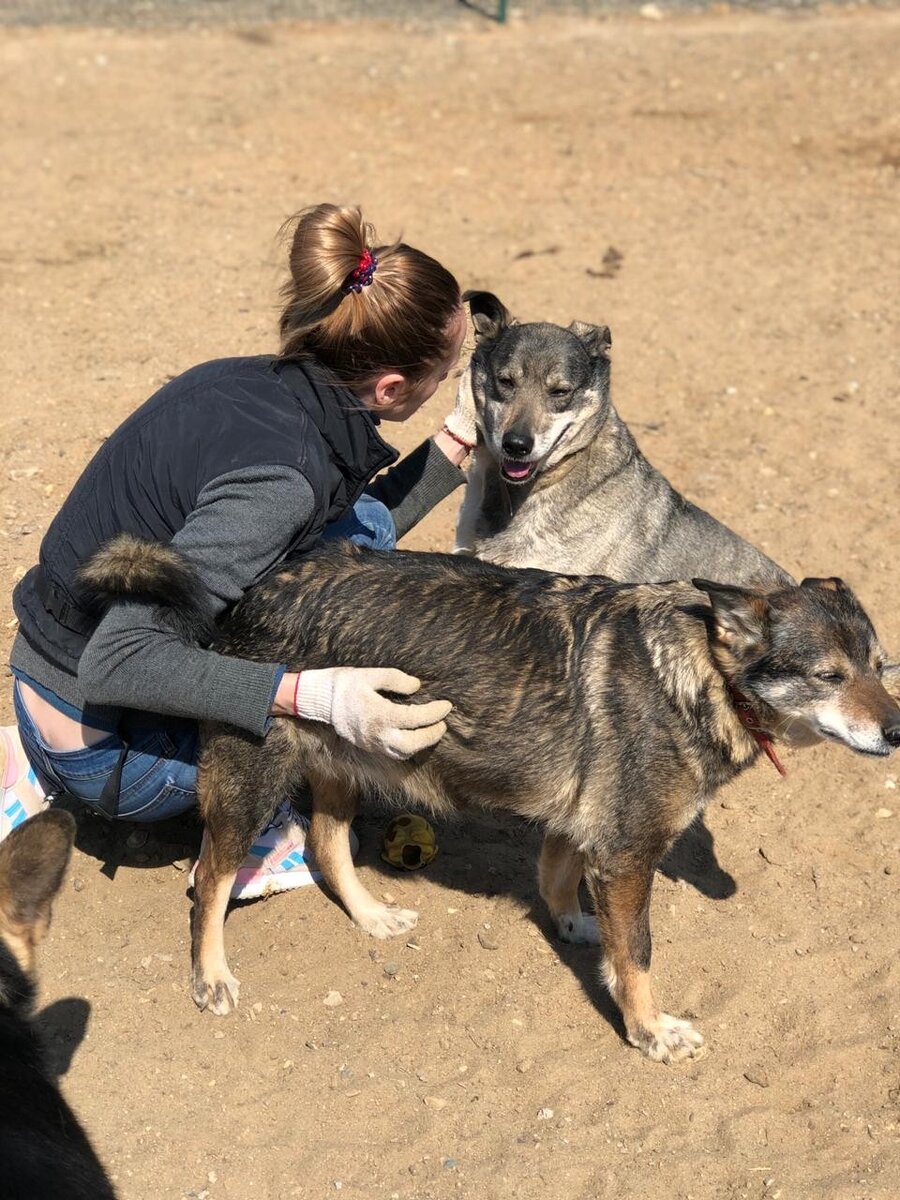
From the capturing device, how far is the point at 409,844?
5.01 m

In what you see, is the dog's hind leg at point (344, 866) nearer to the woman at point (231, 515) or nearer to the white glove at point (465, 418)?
the woman at point (231, 515)

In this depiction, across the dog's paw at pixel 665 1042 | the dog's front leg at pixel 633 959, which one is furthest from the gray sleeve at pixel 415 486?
the dog's paw at pixel 665 1042

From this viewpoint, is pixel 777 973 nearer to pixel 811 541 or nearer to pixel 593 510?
pixel 593 510

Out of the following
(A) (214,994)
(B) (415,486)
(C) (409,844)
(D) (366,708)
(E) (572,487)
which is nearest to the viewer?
(D) (366,708)

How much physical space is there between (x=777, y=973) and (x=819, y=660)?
1.35 meters

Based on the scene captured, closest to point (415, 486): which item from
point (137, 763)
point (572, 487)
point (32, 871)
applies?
point (572, 487)

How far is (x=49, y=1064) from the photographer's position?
4082 millimetres

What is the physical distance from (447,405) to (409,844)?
11.6 ft

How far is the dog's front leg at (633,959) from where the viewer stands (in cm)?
413

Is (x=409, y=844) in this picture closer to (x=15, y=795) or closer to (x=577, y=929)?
(x=577, y=929)

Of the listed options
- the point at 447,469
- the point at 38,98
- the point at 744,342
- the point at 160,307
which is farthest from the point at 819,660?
the point at 38,98

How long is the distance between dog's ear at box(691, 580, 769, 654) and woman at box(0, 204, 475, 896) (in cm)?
92

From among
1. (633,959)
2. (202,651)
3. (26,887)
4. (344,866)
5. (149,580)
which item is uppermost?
(149,580)

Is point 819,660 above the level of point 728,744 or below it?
above
